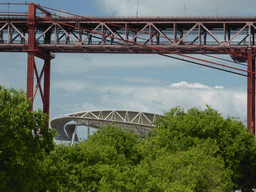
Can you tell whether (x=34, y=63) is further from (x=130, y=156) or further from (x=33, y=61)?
(x=130, y=156)

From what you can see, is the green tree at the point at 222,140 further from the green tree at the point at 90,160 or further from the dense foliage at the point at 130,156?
the green tree at the point at 90,160

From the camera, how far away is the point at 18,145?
28875mm

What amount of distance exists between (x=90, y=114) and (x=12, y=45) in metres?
35.6

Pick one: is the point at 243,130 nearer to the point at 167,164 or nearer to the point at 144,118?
the point at 167,164

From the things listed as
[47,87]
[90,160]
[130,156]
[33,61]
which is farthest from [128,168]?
[47,87]

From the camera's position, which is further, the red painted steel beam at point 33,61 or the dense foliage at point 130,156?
the red painted steel beam at point 33,61

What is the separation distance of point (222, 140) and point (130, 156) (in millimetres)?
11149

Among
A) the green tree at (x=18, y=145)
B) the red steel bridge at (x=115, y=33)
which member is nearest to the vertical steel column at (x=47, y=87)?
the red steel bridge at (x=115, y=33)

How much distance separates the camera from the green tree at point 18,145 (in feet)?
92.2

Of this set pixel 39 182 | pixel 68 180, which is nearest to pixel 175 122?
pixel 68 180

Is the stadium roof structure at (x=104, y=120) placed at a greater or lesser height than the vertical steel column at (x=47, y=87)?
lesser

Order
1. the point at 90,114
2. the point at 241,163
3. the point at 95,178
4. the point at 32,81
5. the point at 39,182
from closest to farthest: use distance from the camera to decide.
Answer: the point at 39,182
the point at 95,178
the point at 241,163
the point at 32,81
the point at 90,114

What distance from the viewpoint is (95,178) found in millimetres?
42312

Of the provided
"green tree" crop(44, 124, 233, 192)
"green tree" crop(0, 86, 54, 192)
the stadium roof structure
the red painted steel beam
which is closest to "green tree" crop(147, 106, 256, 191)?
"green tree" crop(44, 124, 233, 192)
